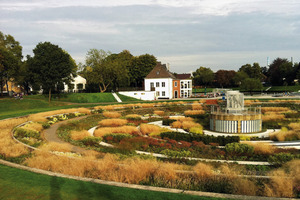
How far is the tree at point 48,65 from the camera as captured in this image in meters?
46.8

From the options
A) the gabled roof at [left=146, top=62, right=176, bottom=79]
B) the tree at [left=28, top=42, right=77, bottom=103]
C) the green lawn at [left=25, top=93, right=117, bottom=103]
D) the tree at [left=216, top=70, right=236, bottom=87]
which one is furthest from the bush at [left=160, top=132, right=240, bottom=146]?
the tree at [left=216, top=70, right=236, bottom=87]

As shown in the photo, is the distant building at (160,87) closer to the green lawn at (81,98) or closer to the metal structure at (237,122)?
the green lawn at (81,98)

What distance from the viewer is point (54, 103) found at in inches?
1957

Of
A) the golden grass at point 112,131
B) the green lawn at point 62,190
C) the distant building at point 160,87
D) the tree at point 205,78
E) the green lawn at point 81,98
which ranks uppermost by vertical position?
the tree at point 205,78

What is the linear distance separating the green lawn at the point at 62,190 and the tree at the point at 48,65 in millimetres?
41609

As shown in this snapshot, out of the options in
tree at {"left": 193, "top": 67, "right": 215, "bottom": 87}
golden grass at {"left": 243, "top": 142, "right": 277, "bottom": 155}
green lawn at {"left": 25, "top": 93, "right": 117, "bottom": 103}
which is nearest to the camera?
golden grass at {"left": 243, "top": 142, "right": 277, "bottom": 155}

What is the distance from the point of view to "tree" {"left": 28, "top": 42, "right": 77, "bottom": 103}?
4675cm

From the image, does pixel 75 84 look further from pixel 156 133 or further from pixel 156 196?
pixel 156 196

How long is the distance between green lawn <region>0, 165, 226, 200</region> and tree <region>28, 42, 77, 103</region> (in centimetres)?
4161

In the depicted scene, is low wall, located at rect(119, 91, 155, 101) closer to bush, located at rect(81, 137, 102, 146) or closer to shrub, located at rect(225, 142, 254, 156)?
bush, located at rect(81, 137, 102, 146)

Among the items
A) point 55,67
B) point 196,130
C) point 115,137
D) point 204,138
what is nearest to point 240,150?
point 204,138

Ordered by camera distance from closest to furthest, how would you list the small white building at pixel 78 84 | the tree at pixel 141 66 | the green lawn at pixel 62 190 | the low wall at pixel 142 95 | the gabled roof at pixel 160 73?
the green lawn at pixel 62 190 → the low wall at pixel 142 95 → the gabled roof at pixel 160 73 → the small white building at pixel 78 84 → the tree at pixel 141 66

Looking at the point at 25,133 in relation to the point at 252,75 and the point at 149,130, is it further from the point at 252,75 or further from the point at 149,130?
the point at 252,75

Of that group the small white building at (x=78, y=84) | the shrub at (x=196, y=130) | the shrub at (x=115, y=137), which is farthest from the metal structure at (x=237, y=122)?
the small white building at (x=78, y=84)
